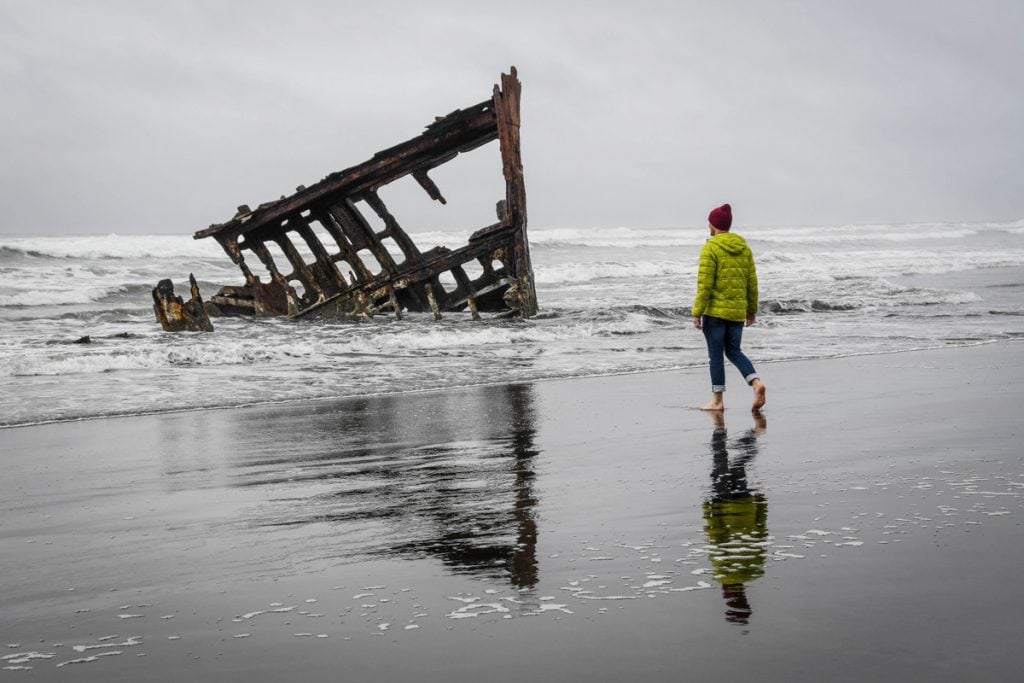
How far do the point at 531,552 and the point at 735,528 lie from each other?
0.71 m

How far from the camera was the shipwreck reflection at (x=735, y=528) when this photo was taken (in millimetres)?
2766

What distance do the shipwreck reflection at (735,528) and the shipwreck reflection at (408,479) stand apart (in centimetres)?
→ 56

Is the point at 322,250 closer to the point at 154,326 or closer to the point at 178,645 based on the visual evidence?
the point at 154,326

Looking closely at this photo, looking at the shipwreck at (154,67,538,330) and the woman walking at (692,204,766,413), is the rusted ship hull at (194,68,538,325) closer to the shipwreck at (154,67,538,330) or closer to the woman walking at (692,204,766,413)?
the shipwreck at (154,67,538,330)

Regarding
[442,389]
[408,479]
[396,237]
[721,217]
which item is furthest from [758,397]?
[396,237]

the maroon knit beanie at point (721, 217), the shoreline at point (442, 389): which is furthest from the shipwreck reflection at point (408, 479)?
the maroon knit beanie at point (721, 217)

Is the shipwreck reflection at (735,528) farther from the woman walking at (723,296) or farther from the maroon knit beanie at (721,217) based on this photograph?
the maroon knit beanie at (721,217)

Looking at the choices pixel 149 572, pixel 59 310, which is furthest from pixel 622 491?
pixel 59 310

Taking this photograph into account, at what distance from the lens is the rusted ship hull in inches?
637

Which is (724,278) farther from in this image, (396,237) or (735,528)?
(396,237)

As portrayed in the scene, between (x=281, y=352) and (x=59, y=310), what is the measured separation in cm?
1379

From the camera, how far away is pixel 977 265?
37.0 metres

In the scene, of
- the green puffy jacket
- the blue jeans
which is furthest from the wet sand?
the green puffy jacket

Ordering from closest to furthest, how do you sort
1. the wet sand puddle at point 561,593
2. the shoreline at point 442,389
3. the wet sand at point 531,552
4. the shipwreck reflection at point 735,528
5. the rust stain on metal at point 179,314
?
the wet sand at point 531,552 → the wet sand puddle at point 561,593 → the shipwreck reflection at point 735,528 → the shoreline at point 442,389 → the rust stain on metal at point 179,314
